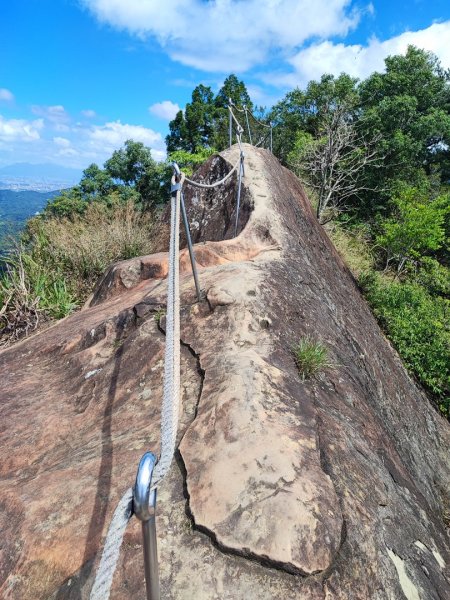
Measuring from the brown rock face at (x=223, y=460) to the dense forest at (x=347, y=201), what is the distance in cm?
380

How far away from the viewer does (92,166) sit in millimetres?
30906

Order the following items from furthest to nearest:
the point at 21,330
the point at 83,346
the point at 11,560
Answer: the point at 21,330, the point at 83,346, the point at 11,560

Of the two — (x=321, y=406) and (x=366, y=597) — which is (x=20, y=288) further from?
(x=366, y=597)

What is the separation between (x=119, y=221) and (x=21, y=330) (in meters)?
3.77

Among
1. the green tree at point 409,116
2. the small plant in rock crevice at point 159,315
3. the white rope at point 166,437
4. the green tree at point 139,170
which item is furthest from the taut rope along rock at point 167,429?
the green tree at point 139,170

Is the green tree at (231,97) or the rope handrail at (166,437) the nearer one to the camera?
the rope handrail at (166,437)

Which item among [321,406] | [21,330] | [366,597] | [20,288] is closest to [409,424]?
[321,406]

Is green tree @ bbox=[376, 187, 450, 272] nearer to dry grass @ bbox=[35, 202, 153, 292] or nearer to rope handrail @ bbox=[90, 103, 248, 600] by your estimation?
dry grass @ bbox=[35, 202, 153, 292]

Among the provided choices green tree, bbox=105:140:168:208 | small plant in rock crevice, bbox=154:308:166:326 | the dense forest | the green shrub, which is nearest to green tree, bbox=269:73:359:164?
the dense forest

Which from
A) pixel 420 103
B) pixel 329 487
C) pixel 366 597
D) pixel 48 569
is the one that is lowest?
pixel 48 569

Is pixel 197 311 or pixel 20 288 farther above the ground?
pixel 197 311

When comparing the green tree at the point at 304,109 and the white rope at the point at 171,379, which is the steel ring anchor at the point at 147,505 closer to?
the white rope at the point at 171,379

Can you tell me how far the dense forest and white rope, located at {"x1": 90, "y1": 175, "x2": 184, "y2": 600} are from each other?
5.16 m

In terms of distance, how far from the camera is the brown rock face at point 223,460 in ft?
5.26
